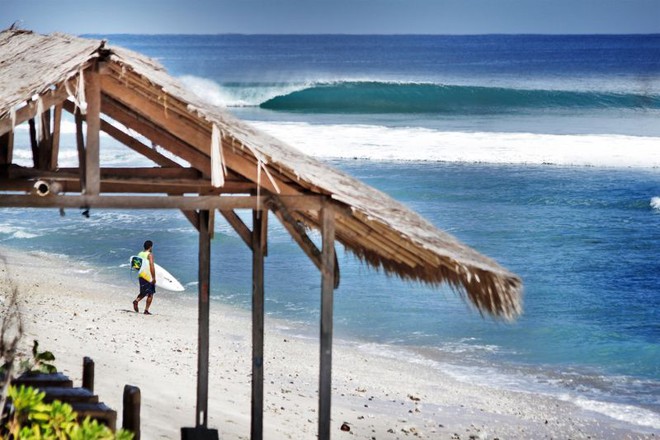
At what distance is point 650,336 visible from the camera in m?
11.8

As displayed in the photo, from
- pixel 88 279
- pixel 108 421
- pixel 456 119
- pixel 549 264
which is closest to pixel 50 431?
pixel 108 421

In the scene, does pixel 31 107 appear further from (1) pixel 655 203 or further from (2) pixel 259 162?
(1) pixel 655 203

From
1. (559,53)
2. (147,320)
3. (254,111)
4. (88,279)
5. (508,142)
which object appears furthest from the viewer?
(559,53)

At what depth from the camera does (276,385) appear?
374 inches

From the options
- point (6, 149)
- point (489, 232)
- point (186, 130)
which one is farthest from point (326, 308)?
point (489, 232)

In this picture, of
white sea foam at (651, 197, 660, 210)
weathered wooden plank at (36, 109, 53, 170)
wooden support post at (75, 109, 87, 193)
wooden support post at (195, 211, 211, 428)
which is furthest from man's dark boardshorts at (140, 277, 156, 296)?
white sea foam at (651, 197, 660, 210)

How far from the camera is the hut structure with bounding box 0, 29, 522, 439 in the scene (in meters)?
5.28

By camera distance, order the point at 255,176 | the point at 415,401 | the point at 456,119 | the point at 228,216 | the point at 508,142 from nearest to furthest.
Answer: the point at 255,176 → the point at 228,216 → the point at 415,401 → the point at 508,142 → the point at 456,119

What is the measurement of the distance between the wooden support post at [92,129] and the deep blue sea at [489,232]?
5347 mm

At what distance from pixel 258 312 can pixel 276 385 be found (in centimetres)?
296

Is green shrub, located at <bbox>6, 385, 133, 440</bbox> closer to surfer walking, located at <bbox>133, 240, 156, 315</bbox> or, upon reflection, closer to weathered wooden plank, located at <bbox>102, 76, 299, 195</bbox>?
weathered wooden plank, located at <bbox>102, 76, 299, 195</bbox>

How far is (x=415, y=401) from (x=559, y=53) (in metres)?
83.3

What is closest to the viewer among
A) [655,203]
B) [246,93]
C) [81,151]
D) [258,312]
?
[81,151]

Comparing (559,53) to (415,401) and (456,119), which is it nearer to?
(456,119)
